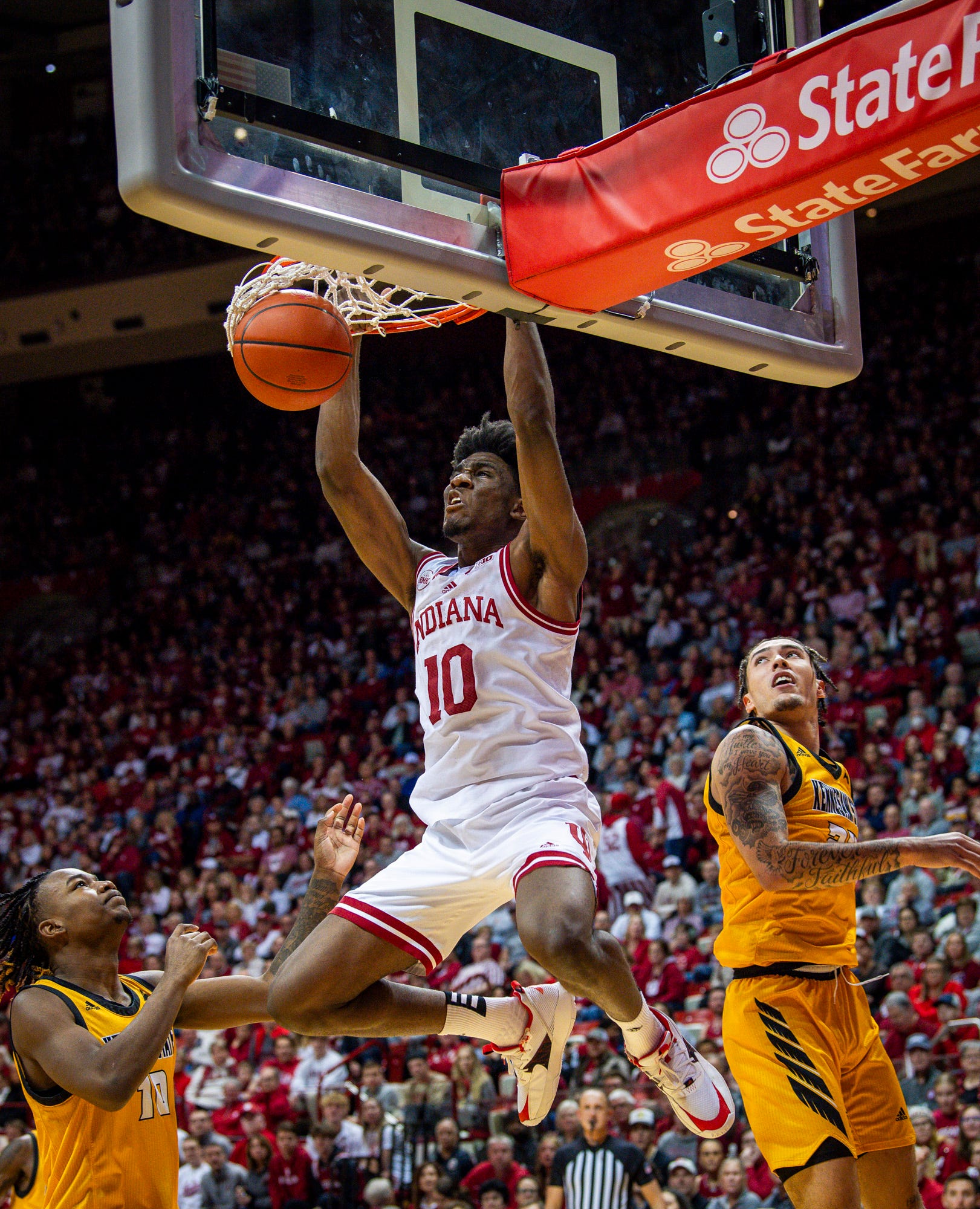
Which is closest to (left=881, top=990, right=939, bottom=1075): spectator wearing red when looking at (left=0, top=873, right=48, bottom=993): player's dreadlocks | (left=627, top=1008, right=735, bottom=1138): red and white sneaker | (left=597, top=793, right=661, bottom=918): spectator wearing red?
(left=597, top=793, right=661, bottom=918): spectator wearing red

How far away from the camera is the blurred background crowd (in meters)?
8.71

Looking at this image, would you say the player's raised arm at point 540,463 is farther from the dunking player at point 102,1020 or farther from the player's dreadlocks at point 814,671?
the dunking player at point 102,1020

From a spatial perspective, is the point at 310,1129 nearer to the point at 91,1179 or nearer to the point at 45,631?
the point at 91,1179

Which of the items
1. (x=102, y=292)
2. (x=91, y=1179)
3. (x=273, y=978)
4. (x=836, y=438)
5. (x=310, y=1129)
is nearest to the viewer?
(x=91, y=1179)

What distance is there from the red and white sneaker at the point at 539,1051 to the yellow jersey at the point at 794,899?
0.54m

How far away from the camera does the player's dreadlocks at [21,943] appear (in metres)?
4.20

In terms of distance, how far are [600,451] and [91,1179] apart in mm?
15588

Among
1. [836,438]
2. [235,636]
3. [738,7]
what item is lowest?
[738,7]

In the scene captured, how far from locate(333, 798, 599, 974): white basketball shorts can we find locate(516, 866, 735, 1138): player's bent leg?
0.11 metres

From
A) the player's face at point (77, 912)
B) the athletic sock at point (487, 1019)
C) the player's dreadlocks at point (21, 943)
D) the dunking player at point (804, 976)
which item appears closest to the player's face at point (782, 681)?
the dunking player at point (804, 976)

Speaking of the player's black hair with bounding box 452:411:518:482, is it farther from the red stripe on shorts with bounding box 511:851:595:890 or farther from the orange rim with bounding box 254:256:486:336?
the red stripe on shorts with bounding box 511:851:595:890

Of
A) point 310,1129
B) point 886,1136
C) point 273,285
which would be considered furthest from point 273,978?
point 310,1129

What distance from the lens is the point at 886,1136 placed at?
13.4 ft

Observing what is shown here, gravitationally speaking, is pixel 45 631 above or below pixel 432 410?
below
